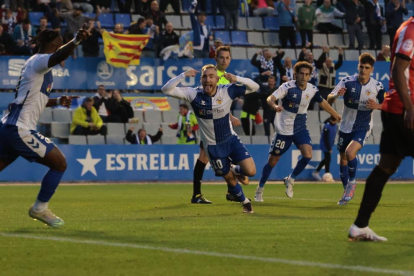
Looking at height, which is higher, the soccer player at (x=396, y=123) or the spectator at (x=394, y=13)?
the soccer player at (x=396, y=123)

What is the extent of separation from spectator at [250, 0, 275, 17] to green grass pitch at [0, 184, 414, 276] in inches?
674

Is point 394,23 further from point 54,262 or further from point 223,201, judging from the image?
point 54,262

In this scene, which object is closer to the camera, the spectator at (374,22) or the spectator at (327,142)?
the spectator at (327,142)

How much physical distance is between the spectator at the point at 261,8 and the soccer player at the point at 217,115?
18.5 meters

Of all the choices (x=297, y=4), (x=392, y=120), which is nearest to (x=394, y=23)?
(x=297, y=4)

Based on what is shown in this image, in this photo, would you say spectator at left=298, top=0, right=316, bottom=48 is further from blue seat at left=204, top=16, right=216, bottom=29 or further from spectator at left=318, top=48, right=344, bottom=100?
blue seat at left=204, top=16, right=216, bottom=29

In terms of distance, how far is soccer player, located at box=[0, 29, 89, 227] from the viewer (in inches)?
383

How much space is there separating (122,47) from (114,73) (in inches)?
39.3

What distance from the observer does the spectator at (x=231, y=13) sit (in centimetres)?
2891

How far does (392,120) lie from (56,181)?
3959mm

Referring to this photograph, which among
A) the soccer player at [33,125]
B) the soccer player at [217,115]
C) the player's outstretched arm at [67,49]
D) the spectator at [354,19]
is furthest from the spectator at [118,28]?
the player's outstretched arm at [67,49]

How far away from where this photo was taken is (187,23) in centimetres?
2961

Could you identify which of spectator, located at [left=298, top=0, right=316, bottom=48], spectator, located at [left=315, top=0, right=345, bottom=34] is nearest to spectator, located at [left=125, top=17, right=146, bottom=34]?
spectator, located at [left=298, top=0, right=316, bottom=48]

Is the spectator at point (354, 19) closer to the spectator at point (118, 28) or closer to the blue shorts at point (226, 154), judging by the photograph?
the spectator at point (118, 28)
